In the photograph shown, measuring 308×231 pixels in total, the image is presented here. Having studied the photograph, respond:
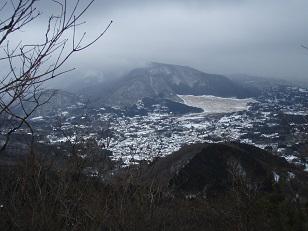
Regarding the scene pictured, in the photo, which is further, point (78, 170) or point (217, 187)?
point (217, 187)

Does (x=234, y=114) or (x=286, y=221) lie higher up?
(x=286, y=221)

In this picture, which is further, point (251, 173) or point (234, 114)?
point (234, 114)

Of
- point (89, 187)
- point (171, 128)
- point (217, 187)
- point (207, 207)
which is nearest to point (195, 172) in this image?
point (217, 187)

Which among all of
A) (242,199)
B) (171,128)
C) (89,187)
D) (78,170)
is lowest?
(171,128)

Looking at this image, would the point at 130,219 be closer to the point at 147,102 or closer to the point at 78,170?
the point at 78,170

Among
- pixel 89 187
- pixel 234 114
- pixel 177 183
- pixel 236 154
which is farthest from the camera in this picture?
pixel 234 114

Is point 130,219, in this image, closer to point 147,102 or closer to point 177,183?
point 177,183

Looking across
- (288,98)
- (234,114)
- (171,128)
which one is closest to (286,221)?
(171,128)

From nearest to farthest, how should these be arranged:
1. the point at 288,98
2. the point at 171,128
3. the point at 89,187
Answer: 1. the point at 89,187
2. the point at 171,128
3. the point at 288,98

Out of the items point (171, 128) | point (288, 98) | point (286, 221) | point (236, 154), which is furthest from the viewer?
point (288, 98)

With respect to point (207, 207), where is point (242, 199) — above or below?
above
